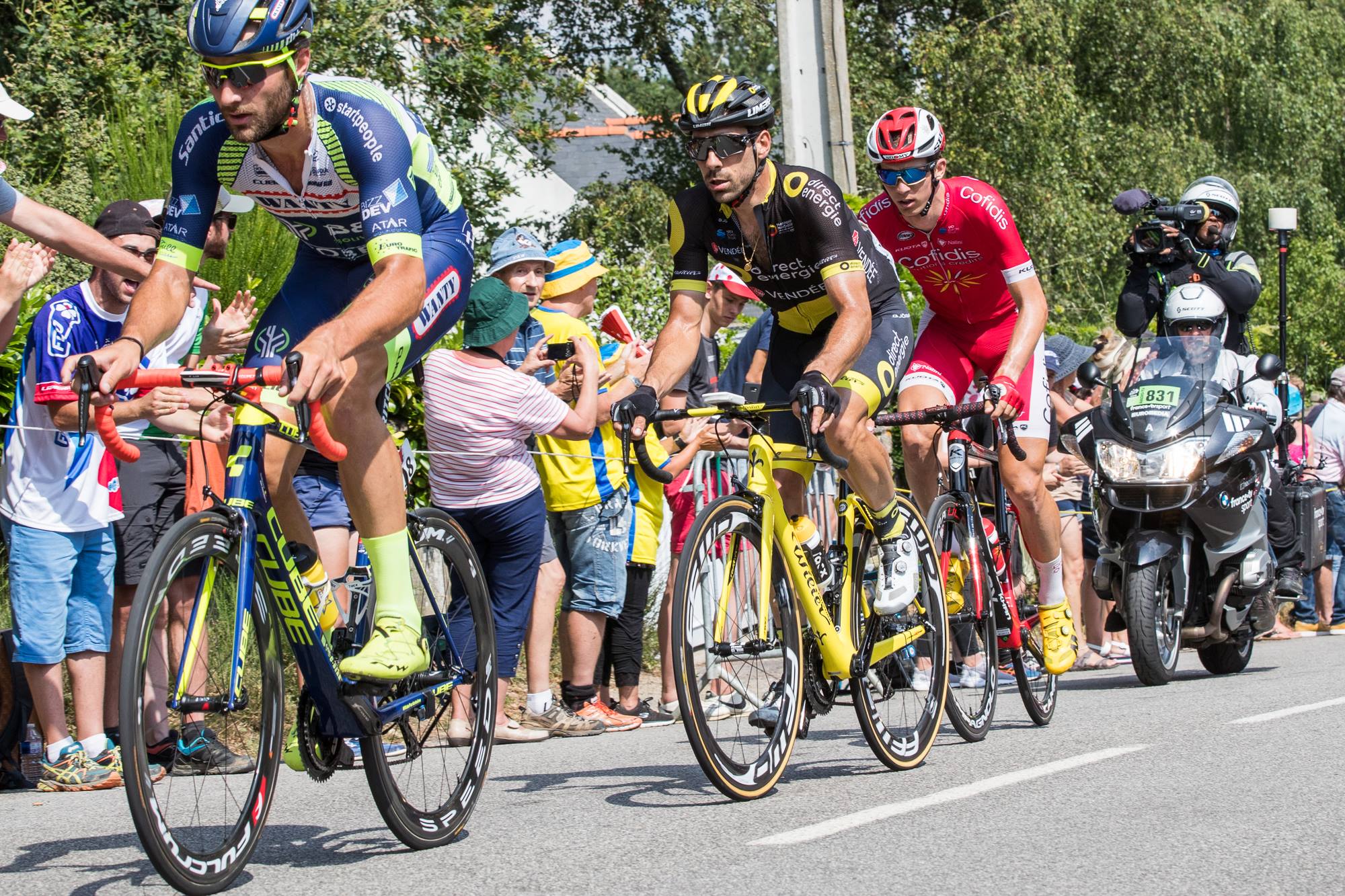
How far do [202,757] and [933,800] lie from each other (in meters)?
2.48

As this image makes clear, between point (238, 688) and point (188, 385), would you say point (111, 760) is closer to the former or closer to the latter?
point (238, 688)

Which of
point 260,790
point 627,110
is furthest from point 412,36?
point 627,110

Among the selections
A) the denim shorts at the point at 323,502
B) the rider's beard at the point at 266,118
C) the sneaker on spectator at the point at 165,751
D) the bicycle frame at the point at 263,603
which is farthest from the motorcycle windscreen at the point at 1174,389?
the sneaker on spectator at the point at 165,751

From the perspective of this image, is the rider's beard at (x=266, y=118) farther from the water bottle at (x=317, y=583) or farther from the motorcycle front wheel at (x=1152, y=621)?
the motorcycle front wheel at (x=1152, y=621)

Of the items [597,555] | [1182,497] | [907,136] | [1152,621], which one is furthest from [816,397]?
[1182,497]

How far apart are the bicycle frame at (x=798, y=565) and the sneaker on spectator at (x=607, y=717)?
259 cm

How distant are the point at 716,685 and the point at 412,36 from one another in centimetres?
1391

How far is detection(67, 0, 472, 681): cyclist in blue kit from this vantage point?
463cm

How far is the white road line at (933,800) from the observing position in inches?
200

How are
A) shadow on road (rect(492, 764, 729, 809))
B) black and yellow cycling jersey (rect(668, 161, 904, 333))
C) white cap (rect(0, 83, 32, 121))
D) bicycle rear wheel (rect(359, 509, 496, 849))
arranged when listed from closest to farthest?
bicycle rear wheel (rect(359, 509, 496, 849)), shadow on road (rect(492, 764, 729, 809)), black and yellow cycling jersey (rect(668, 161, 904, 333)), white cap (rect(0, 83, 32, 121))

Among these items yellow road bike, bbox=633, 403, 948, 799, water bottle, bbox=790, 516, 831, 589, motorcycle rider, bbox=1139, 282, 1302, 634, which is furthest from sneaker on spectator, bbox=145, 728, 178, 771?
motorcycle rider, bbox=1139, 282, 1302, 634

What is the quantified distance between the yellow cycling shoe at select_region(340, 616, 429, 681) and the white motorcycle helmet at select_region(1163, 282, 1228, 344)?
6.88 metres

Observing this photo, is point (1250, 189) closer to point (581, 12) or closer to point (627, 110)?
point (581, 12)

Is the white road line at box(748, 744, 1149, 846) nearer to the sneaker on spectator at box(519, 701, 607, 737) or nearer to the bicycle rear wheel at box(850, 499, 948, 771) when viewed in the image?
the bicycle rear wheel at box(850, 499, 948, 771)
